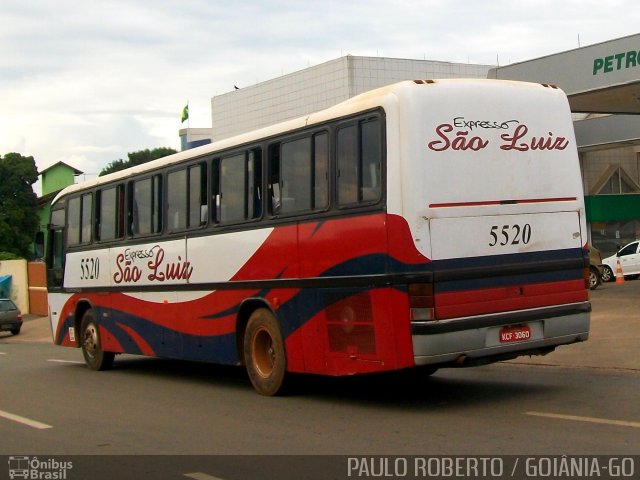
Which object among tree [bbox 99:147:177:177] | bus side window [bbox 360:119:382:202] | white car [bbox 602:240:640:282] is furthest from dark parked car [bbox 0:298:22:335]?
tree [bbox 99:147:177:177]

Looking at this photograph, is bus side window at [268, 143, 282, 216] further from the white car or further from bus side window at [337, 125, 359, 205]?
the white car

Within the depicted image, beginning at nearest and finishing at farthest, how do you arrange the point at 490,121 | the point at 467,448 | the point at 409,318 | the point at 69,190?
the point at 467,448
the point at 409,318
the point at 490,121
the point at 69,190

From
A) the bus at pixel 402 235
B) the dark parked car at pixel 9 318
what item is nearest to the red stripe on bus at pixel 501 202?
the bus at pixel 402 235

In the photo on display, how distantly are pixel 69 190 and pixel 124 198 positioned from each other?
9.71 ft

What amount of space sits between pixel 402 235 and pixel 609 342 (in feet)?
24.0

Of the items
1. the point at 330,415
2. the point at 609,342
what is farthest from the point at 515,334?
the point at 609,342

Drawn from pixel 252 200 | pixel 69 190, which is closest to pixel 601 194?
pixel 69 190

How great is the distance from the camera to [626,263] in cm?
3356

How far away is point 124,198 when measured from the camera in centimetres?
1582

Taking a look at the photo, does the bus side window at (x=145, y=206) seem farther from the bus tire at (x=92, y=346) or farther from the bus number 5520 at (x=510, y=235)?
the bus number 5520 at (x=510, y=235)

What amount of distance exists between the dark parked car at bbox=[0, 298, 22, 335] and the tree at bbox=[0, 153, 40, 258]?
24518 mm

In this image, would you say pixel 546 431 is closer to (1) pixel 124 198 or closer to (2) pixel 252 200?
(2) pixel 252 200

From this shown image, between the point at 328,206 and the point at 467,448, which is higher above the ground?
the point at 328,206

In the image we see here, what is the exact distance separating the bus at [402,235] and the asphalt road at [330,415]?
0.58 metres
